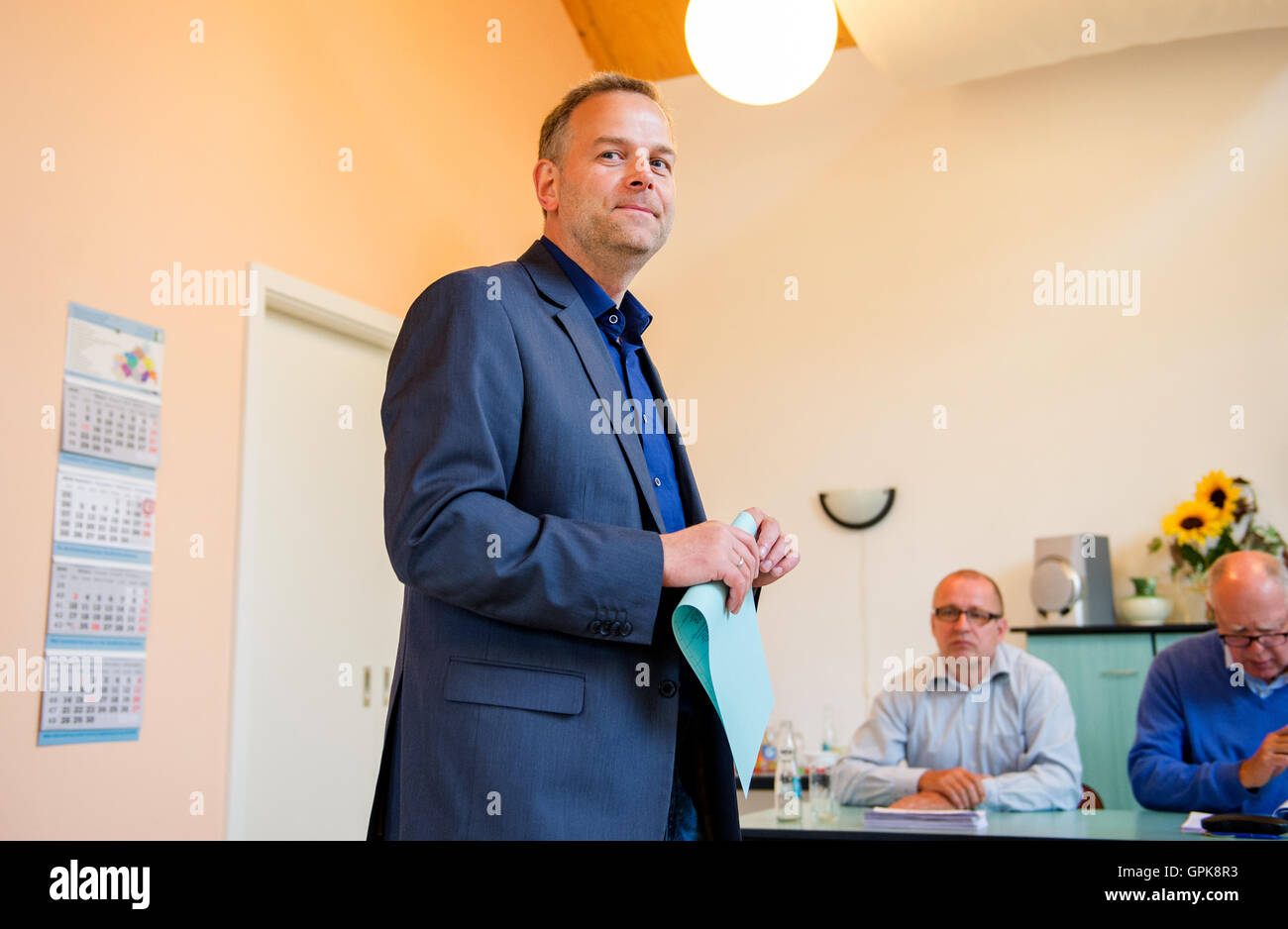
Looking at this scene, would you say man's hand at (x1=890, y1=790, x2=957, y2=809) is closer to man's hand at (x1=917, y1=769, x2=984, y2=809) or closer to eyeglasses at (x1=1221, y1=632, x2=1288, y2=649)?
man's hand at (x1=917, y1=769, x2=984, y2=809)

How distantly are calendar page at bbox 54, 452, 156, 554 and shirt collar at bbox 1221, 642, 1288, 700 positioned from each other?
2.77 meters

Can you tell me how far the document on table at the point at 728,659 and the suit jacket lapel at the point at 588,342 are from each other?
0.35ft

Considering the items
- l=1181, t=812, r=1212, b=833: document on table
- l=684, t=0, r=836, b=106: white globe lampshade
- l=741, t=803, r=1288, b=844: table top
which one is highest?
l=684, t=0, r=836, b=106: white globe lampshade

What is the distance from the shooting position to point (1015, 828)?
2627 mm

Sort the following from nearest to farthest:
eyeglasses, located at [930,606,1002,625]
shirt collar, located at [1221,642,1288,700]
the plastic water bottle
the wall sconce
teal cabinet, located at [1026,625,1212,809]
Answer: the plastic water bottle, shirt collar, located at [1221,642,1288,700], eyeglasses, located at [930,606,1002,625], teal cabinet, located at [1026,625,1212,809], the wall sconce

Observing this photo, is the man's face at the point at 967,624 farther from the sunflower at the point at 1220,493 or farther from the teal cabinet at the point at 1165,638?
the sunflower at the point at 1220,493

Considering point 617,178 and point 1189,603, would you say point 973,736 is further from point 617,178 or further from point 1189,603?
point 617,178

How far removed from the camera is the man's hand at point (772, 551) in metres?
1.16

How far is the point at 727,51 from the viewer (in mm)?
3848

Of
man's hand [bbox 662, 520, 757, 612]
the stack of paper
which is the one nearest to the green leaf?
the stack of paper

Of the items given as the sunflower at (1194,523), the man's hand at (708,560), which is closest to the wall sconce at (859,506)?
the sunflower at (1194,523)

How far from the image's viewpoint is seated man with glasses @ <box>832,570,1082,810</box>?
3113mm
